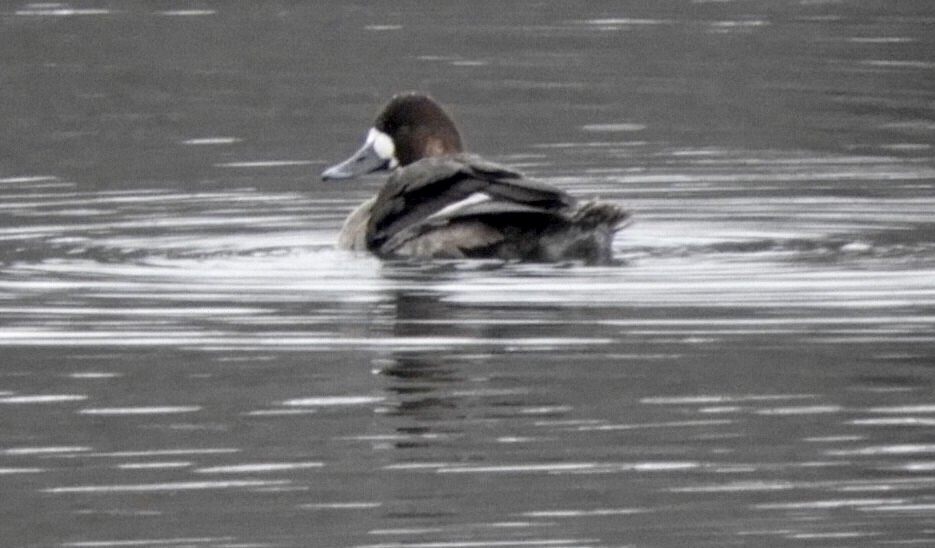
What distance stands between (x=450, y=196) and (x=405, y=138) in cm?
213

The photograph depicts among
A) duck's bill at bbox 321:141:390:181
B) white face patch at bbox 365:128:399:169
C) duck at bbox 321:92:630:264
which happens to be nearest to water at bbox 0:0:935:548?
duck at bbox 321:92:630:264

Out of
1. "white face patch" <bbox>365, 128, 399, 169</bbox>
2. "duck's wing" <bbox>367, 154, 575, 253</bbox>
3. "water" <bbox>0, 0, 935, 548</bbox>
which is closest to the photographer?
"water" <bbox>0, 0, 935, 548</bbox>

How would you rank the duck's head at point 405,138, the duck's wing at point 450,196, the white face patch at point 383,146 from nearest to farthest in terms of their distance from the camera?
the duck's wing at point 450,196 → the duck's head at point 405,138 → the white face patch at point 383,146

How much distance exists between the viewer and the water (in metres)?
7.72

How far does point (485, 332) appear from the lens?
1053 centimetres

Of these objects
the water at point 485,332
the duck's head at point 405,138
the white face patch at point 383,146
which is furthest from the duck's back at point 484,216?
the white face patch at point 383,146

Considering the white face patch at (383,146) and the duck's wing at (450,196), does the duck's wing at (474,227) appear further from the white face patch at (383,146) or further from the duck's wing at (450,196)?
the white face patch at (383,146)

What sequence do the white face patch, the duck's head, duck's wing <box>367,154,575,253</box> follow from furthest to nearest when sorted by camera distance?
the white face patch < the duck's head < duck's wing <box>367,154,575,253</box>

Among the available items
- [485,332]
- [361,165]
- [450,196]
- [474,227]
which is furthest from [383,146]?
[485,332]

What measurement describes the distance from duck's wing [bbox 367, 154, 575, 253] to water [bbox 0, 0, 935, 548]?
23 centimetres

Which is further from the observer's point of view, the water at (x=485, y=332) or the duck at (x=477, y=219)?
the duck at (x=477, y=219)

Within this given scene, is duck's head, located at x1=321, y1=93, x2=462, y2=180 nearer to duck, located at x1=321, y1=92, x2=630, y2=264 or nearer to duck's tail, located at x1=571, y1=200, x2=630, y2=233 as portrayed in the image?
duck, located at x1=321, y1=92, x2=630, y2=264

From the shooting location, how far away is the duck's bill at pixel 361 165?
568 inches

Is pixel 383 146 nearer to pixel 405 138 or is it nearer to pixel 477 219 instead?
pixel 405 138
